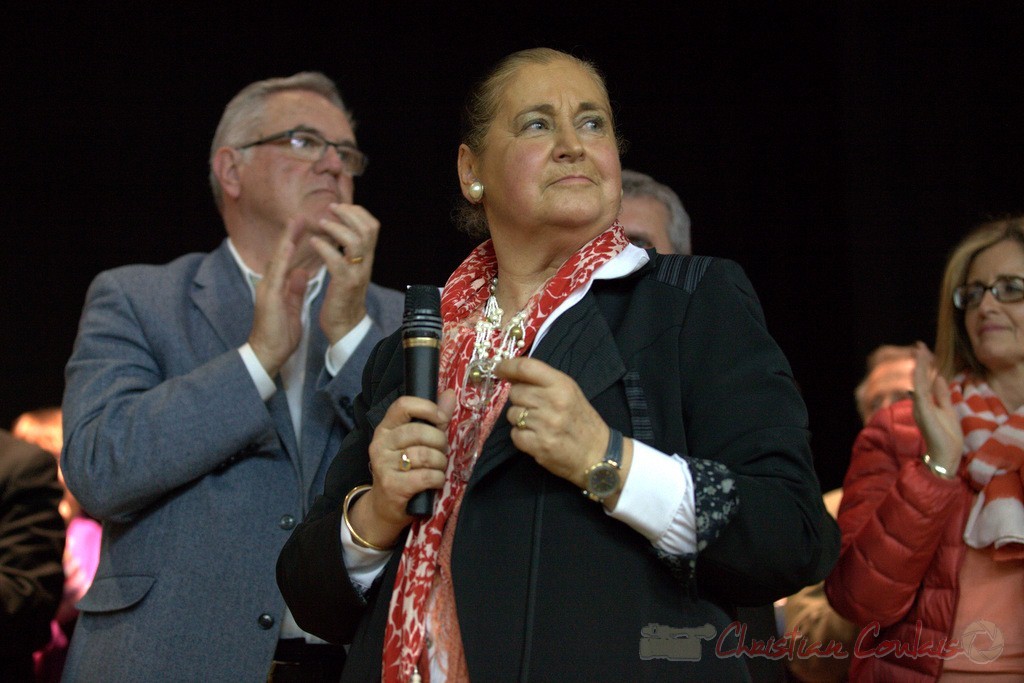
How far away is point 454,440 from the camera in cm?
146

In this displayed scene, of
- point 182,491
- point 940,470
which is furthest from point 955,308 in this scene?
point 182,491

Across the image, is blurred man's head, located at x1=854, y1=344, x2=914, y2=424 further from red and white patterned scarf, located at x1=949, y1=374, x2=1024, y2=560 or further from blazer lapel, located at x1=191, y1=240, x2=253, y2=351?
blazer lapel, located at x1=191, y1=240, x2=253, y2=351

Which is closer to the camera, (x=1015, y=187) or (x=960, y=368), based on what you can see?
(x=960, y=368)

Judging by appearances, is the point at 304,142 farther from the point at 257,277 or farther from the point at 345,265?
the point at 345,265

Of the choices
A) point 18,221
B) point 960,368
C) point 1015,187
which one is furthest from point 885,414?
point 18,221

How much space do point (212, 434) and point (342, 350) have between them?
0.34 m

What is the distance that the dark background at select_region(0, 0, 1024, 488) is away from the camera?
3871 millimetres

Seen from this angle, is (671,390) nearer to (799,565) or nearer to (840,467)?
(799,565)

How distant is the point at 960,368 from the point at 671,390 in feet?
4.71

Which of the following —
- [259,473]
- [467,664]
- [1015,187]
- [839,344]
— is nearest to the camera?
[467,664]

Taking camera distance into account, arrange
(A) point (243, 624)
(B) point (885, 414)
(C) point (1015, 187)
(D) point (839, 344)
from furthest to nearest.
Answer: (D) point (839, 344), (C) point (1015, 187), (B) point (885, 414), (A) point (243, 624)

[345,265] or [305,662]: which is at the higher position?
[345,265]

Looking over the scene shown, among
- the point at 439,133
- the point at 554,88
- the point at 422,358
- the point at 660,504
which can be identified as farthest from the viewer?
the point at 439,133

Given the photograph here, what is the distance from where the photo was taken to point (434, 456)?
1.32 m
